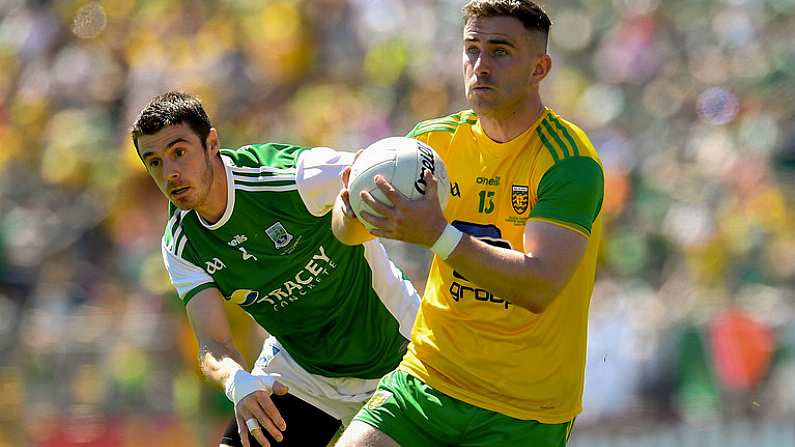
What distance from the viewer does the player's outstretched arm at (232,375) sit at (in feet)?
18.1

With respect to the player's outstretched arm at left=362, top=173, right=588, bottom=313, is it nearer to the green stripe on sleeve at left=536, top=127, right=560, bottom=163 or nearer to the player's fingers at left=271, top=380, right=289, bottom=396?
the green stripe on sleeve at left=536, top=127, right=560, bottom=163

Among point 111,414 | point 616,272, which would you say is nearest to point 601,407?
point 616,272

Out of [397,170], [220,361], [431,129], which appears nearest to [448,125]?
[431,129]

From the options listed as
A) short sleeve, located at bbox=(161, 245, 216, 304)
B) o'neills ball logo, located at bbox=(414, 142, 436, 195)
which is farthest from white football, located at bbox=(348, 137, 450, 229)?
short sleeve, located at bbox=(161, 245, 216, 304)

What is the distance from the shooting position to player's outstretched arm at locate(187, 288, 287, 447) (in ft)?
18.1

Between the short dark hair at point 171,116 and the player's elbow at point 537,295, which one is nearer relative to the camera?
the player's elbow at point 537,295

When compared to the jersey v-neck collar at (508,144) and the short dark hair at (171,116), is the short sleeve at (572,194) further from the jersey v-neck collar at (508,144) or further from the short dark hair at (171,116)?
the short dark hair at (171,116)

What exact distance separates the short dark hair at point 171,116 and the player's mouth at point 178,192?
23cm

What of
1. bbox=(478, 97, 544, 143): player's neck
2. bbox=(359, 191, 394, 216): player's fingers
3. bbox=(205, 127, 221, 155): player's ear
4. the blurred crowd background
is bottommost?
the blurred crowd background

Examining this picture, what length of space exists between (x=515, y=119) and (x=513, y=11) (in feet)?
1.39

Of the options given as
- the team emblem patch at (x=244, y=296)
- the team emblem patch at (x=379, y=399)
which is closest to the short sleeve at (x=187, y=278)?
the team emblem patch at (x=244, y=296)

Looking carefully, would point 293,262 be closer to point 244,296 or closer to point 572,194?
point 244,296

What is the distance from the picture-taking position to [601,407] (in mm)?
10352

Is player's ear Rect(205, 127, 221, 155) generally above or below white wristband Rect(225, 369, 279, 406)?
above
